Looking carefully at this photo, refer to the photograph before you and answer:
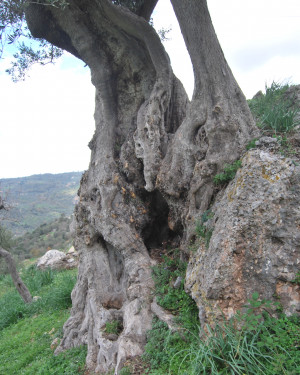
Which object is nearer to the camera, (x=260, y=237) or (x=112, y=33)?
(x=260, y=237)

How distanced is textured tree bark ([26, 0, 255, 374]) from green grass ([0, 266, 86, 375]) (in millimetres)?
396

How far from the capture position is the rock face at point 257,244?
335 cm

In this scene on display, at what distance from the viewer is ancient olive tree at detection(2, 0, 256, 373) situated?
4.63m

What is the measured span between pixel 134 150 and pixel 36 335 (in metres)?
4.90

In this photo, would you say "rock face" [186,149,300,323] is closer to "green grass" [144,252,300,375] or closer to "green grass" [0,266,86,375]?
"green grass" [144,252,300,375]

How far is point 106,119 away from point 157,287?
13.4 ft

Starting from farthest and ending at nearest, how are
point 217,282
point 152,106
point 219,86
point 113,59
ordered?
point 113,59
point 152,106
point 219,86
point 217,282

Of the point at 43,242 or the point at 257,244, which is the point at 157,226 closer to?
the point at 257,244

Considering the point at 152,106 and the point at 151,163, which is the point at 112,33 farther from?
the point at 151,163

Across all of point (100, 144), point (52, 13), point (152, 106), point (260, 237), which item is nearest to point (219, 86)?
point (152, 106)

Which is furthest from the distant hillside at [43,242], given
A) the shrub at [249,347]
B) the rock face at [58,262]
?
the shrub at [249,347]

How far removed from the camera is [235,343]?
9.64 feet

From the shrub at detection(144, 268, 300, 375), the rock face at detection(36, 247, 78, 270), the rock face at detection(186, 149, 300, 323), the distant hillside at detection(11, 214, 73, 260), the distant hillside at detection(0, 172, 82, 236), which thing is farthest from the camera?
the distant hillside at detection(0, 172, 82, 236)

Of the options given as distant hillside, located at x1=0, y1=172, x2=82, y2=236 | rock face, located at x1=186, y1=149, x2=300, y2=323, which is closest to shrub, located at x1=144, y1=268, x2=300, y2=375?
rock face, located at x1=186, y1=149, x2=300, y2=323
